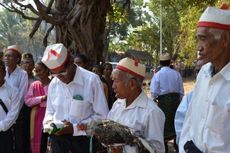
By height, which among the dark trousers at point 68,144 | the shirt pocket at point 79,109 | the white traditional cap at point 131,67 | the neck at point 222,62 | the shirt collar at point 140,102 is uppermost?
the neck at point 222,62

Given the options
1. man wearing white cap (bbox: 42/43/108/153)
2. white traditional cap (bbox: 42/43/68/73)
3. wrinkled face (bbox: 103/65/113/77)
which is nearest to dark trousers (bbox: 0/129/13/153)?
man wearing white cap (bbox: 42/43/108/153)

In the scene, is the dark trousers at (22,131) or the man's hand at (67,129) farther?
the dark trousers at (22,131)

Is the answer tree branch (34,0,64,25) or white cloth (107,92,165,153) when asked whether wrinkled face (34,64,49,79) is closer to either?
white cloth (107,92,165,153)

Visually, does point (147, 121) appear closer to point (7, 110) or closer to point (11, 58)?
point (7, 110)

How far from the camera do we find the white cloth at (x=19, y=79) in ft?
18.9

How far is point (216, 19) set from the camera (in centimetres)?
277

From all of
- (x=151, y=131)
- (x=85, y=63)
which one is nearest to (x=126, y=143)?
(x=151, y=131)

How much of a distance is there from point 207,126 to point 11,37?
83.7 m

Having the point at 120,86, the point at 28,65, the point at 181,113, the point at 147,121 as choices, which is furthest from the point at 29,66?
the point at 181,113

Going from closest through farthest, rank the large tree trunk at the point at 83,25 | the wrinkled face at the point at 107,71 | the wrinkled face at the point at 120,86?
1. the wrinkled face at the point at 120,86
2. the wrinkled face at the point at 107,71
3. the large tree trunk at the point at 83,25

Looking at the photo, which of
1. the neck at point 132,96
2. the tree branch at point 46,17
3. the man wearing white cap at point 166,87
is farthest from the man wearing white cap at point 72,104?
the tree branch at point 46,17

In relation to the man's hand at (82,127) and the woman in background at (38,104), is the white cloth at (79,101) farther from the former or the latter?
the woman in background at (38,104)

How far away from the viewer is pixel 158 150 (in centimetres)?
350

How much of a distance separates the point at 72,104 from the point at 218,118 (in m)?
1.90
